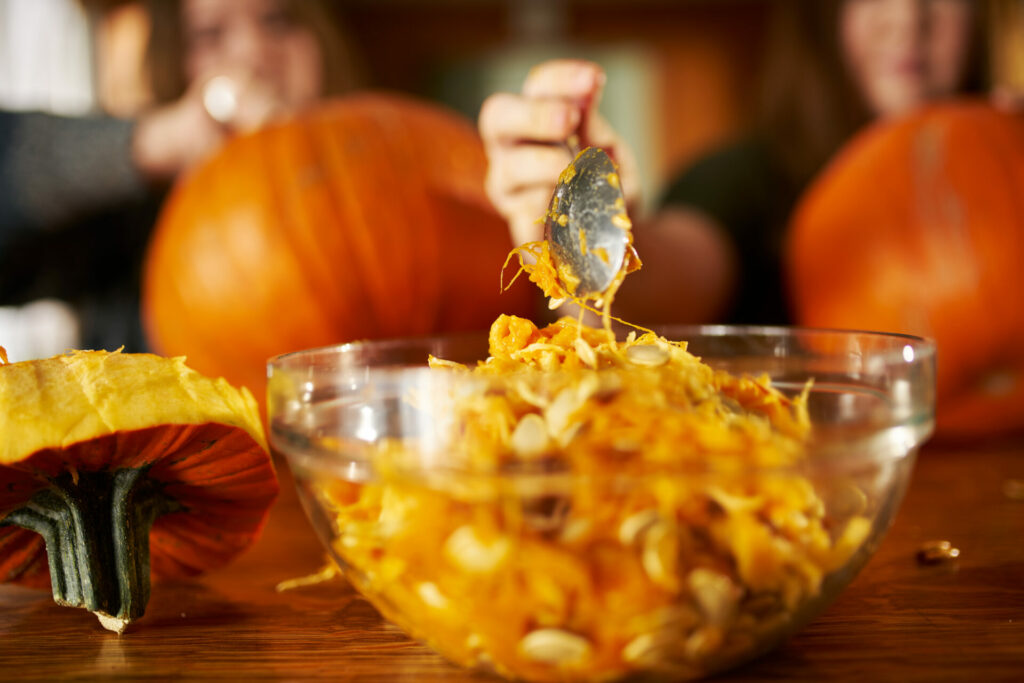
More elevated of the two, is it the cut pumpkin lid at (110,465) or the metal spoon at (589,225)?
the metal spoon at (589,225)

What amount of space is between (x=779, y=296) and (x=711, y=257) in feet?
0.78

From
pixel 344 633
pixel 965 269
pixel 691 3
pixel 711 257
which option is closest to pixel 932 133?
pixel 965 269

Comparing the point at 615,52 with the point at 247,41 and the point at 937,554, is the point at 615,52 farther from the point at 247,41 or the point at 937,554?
the point at 937,554

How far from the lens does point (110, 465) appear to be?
1.12ft

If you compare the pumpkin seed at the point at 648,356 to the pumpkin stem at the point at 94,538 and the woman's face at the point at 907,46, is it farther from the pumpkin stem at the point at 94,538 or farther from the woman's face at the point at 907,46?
the woman's face at the point at 907,46

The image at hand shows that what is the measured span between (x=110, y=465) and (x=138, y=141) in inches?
32.9

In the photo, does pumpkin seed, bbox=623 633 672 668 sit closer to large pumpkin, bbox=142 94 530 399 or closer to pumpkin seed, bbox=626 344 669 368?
pumpkin seed, bbox=626 344 669 368

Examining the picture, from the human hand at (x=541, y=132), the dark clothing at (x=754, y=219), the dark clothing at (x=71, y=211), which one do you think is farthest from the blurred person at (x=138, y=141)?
the dark clothing at (x=754, y=219)

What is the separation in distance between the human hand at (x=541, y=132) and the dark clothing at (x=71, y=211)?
0.73 metres

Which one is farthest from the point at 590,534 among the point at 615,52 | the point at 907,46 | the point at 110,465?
the point at 615,52

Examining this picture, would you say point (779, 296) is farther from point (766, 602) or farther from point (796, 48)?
point (766, 602)

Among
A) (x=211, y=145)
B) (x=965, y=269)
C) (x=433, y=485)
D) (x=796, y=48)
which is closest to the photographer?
(x=433, y=485)

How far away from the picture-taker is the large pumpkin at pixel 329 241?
83 centimetres

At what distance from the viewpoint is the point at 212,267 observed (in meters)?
0.84
